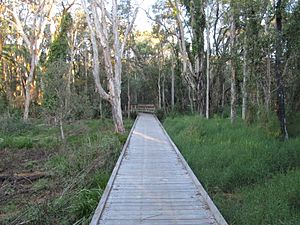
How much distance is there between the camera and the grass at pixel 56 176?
229 inches

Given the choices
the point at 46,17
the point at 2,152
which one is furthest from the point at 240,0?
the point at 46,17

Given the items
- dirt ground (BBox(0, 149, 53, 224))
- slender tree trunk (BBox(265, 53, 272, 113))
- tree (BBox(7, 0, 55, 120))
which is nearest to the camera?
dirt ground (BBox(0, 149, 53, 224))

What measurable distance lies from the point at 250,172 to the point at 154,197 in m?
2.89

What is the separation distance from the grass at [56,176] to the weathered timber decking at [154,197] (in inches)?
16.1

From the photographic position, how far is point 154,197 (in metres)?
6.11

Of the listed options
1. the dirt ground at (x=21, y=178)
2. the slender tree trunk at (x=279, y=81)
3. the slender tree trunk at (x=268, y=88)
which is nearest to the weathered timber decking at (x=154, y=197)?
the dirt ground at (x=21, y=178)

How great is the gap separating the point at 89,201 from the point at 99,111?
25947mm

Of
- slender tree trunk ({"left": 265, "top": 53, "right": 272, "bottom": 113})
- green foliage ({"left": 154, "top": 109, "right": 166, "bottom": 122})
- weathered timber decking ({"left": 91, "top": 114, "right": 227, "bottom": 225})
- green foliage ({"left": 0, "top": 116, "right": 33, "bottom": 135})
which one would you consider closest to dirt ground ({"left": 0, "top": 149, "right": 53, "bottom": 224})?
weathered timber decking ({"left": 91, "top": 114, "right": 227, "bottom": 225})

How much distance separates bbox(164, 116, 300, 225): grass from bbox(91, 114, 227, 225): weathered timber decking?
555 mm

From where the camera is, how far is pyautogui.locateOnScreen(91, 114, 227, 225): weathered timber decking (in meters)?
5.02

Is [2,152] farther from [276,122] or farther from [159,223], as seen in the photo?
[159,223]

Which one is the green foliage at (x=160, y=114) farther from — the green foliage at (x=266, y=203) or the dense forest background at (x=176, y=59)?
the green foliage at (x=266, y=203)

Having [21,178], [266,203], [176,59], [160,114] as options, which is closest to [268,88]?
[266,203]

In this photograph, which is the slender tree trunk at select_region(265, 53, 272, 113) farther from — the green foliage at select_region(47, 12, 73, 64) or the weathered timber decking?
the green foliage at select_region(47, 12, 73, 64)
